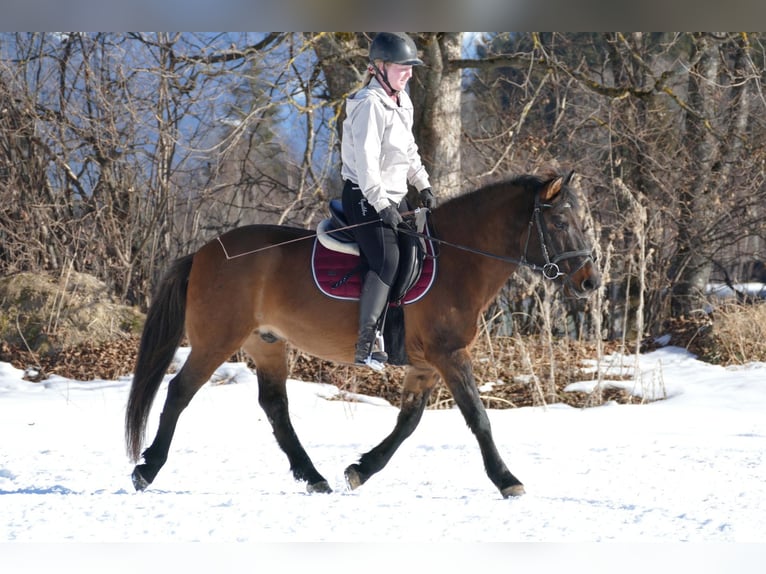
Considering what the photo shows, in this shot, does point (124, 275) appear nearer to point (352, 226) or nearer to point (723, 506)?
point (352, 226)

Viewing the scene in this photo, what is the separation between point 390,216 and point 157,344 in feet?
5.91

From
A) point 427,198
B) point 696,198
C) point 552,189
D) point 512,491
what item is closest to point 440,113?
point 696,198

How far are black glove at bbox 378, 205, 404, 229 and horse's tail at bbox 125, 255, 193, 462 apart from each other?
60.0 inches

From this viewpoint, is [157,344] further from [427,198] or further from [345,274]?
[427,198]

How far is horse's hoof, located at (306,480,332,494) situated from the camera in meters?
5.34

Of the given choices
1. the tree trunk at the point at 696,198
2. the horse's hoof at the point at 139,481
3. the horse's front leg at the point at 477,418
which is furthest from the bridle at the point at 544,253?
the tree trunk at the point at 696,198

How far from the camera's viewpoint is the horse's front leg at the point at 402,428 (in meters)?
5.23

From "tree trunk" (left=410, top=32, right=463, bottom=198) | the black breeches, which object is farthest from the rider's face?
"tree trunk" (left=410, top=32, right=463, bottom=198)

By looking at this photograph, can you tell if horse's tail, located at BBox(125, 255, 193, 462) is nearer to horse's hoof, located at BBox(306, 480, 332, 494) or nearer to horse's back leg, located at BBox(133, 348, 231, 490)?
horse's back leg, located at BBox(133, 348, 231, 490)

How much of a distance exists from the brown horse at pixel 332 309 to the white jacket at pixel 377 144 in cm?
36

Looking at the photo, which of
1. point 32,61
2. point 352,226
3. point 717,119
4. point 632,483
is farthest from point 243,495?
point 717,119

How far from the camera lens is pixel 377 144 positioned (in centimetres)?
485

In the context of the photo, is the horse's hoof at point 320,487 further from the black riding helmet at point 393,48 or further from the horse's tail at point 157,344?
the black riding helmet at point 393,48

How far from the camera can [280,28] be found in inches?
182
